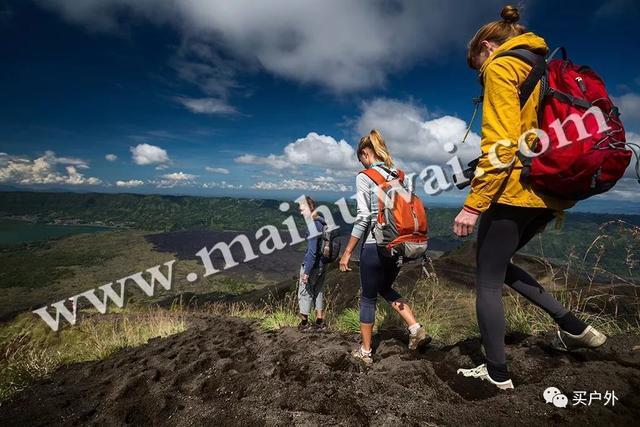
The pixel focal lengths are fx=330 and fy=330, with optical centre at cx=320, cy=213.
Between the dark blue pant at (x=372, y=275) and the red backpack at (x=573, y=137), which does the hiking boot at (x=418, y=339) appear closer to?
the dark blue pant at (x=372, y=275)

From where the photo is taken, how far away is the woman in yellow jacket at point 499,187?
6.42ft

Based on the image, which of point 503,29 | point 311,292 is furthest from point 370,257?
point 311,292

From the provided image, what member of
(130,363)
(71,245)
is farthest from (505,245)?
(71,245)

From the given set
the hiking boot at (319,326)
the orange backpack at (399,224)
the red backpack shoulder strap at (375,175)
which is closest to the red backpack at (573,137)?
the orange backpack at (399,224)

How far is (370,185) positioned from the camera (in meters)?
2.96

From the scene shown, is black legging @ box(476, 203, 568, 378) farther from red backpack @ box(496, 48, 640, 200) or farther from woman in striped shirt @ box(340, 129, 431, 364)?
woman in striped shirt @ box(340, 129, 431, 364)

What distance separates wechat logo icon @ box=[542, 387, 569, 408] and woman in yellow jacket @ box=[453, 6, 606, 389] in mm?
200

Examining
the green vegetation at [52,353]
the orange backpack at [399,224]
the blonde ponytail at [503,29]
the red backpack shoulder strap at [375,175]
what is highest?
the blonde ponytail at [503,29]

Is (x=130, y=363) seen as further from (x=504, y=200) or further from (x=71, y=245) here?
(x=71, y=245)

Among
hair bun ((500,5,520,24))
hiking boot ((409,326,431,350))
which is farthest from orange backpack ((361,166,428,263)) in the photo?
hair bun ((500,5,520,24))

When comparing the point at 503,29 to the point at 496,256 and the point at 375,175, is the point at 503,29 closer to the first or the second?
the point at 375,175

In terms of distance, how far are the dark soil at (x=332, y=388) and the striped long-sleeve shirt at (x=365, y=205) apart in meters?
1.16

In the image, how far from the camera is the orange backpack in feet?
8.95

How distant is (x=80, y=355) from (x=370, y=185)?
5.58 metres
